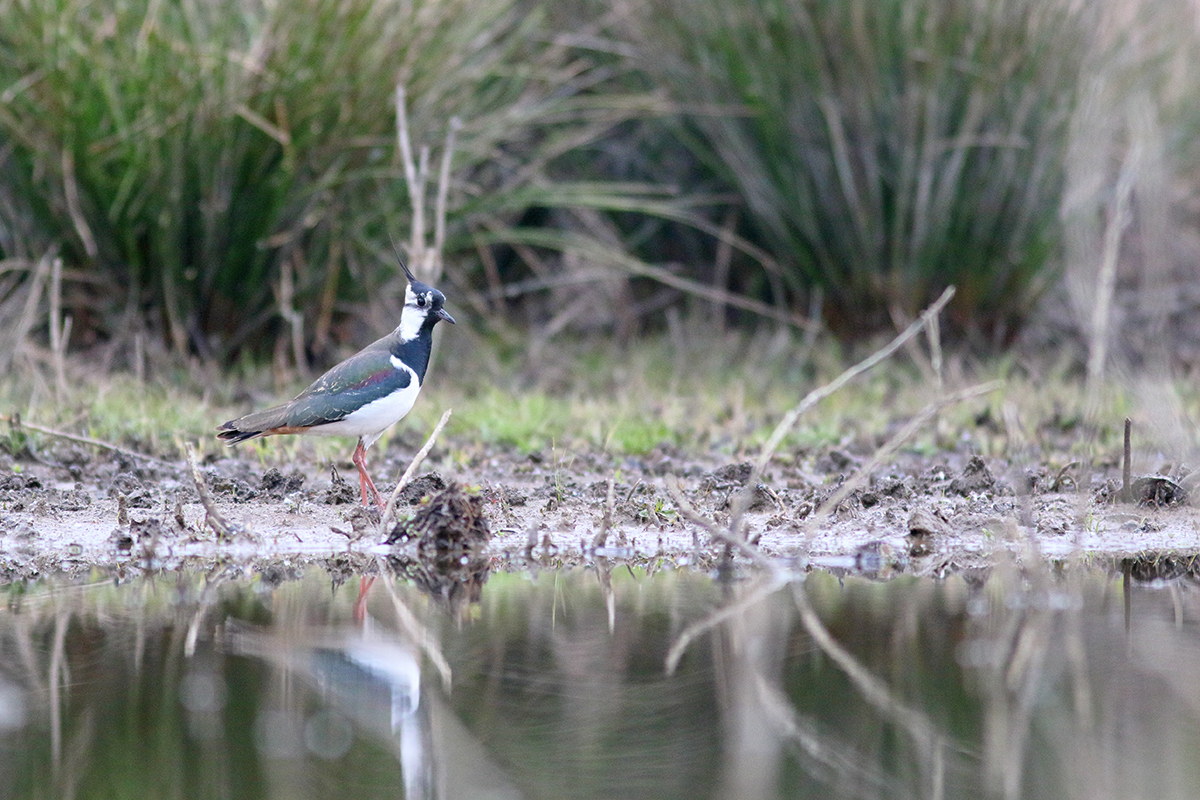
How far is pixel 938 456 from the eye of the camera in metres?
5.52

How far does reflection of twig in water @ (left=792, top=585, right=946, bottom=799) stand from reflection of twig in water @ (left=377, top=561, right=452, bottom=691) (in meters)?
0.82

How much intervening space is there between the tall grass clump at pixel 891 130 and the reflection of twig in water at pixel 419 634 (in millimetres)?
3968

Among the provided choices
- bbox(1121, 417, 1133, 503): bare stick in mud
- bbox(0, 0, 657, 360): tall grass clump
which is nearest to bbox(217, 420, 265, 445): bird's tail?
bbox(0, 0, 657, 360): tall grass clump

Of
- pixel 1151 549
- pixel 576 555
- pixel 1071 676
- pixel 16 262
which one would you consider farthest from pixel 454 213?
pixel 1071 676

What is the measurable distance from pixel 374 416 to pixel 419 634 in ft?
4.21

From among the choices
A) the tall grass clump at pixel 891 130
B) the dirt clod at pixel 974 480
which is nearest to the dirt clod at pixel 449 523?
the dirt clod at pixel 974 480

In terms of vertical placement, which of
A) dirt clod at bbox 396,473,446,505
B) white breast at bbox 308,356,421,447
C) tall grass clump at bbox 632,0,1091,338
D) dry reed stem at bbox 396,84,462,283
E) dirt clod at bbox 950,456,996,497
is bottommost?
dirt clod at bbox 396,473,446,505

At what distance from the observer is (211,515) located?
13.2 ft

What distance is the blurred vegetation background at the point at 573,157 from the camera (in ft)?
19.7

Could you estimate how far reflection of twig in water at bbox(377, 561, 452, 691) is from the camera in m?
3.11

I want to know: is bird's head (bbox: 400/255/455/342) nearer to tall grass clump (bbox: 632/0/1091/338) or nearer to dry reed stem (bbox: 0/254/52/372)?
dry reed stem (bbox: 0/254/52/372)

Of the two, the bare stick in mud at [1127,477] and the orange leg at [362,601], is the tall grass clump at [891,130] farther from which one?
the orange leg at [362,601]

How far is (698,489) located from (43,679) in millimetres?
2247

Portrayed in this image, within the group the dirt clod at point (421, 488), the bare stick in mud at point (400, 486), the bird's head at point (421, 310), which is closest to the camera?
the bare stick in mud at point (400, 486)
